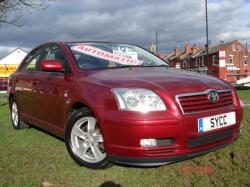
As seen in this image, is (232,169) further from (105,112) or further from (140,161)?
(105,112)

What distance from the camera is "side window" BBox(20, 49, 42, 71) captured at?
21.4 feet

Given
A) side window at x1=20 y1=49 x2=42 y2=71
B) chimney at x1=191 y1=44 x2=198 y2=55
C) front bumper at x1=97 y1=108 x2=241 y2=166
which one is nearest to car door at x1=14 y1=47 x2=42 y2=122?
side window at x1=20 y1=49 x2=42 y2=71

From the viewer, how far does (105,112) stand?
13.9ft

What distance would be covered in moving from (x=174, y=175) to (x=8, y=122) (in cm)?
517

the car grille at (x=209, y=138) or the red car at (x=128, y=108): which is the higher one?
the red car at (x=128, y=108)

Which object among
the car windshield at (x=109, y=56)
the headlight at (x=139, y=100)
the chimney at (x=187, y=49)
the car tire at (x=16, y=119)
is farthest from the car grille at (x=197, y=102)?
the chimney at (x=187, y=49)

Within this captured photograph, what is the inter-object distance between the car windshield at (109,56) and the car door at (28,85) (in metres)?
1.04

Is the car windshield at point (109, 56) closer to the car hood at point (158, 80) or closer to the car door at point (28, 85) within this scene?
the car hood at point (158, 80)

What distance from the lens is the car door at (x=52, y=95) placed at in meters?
5.21

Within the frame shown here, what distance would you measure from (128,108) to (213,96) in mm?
958

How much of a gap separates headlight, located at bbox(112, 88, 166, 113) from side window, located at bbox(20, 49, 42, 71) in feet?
8.74

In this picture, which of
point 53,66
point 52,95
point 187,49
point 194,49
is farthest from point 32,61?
point 187,49

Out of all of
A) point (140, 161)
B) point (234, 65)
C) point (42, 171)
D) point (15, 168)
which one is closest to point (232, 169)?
point (140, 161)

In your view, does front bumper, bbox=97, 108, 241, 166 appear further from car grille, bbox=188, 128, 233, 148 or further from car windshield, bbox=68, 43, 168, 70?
car windshield, bbox=68, 43, 168, 70
